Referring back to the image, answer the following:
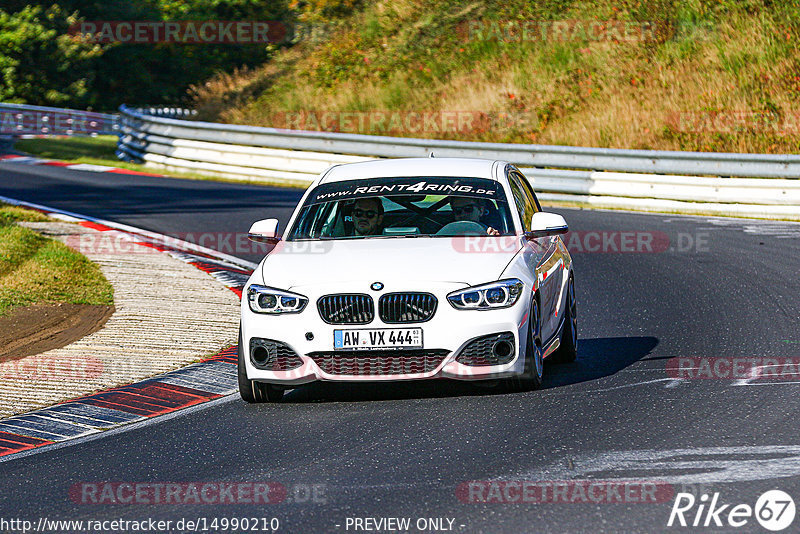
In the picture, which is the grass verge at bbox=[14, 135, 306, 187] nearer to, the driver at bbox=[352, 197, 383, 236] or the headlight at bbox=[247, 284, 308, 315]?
the driver at bbox=[352, 197, 383, 236]

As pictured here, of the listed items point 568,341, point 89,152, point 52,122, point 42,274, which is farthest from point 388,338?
point 52,122

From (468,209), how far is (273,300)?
181cm

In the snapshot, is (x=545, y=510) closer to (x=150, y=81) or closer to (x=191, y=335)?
(x=191, y=335)

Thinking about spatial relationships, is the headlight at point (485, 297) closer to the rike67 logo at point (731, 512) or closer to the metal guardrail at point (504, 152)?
the rike67 logo at point (731, 512)

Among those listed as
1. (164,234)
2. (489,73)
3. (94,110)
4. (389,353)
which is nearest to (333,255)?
(389,353)

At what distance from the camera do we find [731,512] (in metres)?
5.48

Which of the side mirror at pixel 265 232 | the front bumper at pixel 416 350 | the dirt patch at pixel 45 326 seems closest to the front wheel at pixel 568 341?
the front bumper at pixel 416 350

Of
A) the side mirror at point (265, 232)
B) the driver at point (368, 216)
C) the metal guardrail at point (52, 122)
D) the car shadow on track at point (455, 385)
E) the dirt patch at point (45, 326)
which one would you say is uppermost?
the metal guardrail at point (52, 122)

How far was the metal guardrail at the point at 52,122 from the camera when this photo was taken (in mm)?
37409

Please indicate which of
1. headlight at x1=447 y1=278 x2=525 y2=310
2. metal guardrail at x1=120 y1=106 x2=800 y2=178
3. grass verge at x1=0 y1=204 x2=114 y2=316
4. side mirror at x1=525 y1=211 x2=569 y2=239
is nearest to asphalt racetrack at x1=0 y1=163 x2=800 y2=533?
headlight at x1=447 y1=278 x2=525 y2=310

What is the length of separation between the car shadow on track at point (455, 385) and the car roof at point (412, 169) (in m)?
1.57

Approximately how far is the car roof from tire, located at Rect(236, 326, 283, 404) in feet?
6.39

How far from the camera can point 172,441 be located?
24.4 ft

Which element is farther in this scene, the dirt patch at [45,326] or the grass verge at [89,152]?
the grass verge at [89,152]
